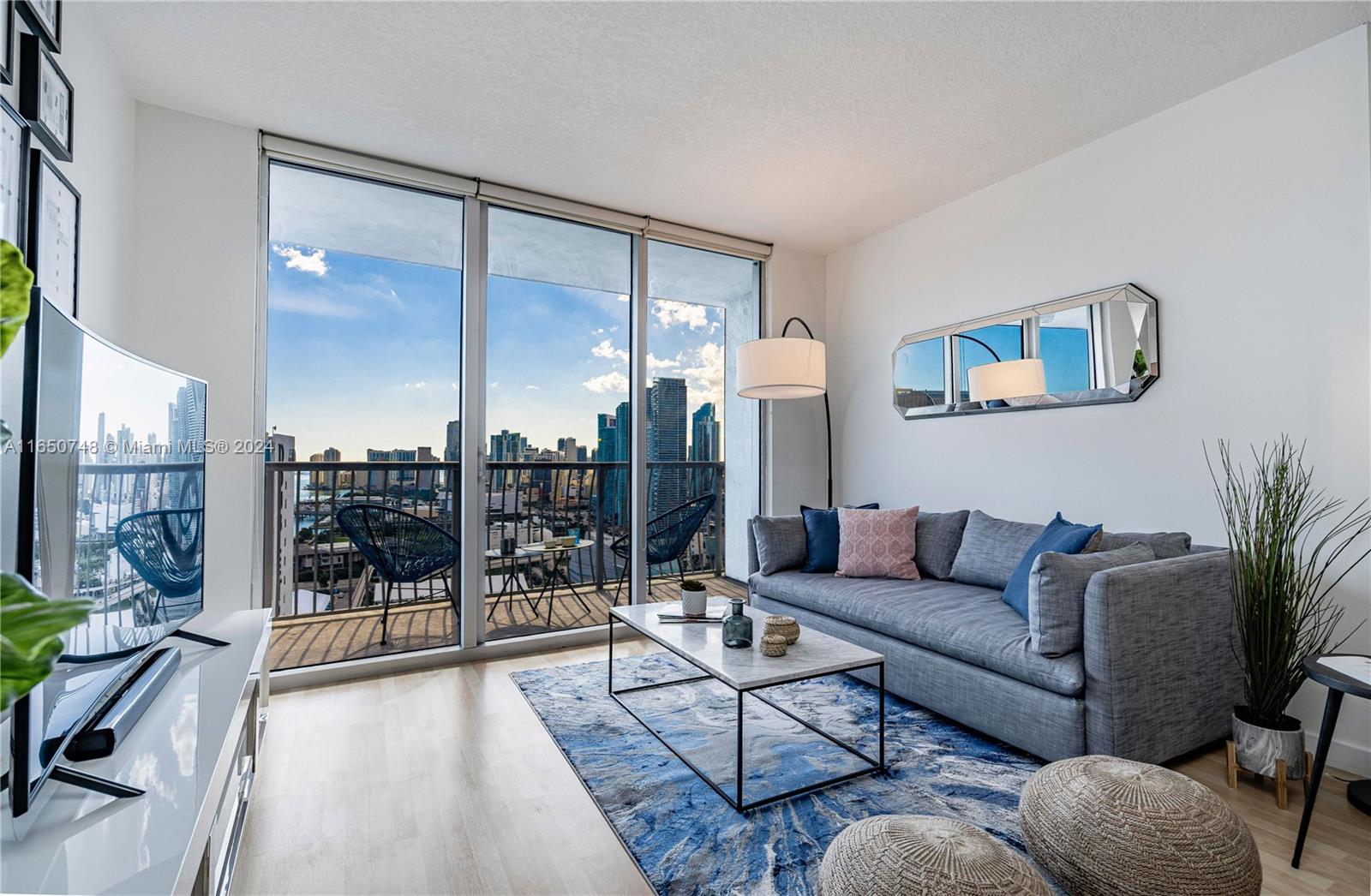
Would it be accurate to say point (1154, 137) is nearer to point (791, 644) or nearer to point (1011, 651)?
point (1011, 651)

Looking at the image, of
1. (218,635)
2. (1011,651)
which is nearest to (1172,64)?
(1011,651)

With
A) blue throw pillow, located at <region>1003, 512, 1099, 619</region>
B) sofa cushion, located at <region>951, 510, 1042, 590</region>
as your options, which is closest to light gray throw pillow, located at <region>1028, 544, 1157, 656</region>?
blue throw pillow, located at <region>1003, 512, 1099, 619</region>

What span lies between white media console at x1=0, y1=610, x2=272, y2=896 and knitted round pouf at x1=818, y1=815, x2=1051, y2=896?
118 cm

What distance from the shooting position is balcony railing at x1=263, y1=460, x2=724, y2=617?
11.8 feet

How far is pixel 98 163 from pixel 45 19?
0.62m

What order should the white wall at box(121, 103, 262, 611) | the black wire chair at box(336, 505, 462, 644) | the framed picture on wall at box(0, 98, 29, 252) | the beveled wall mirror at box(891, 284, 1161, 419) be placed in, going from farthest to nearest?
1. the black wire chair at box(336, 505, 462, 644)
2. the beveled wall mirror at box(891, 284, 1161, 419)
3. the white wall at box(121, 103, 262, 611)
4. the framed picture on wall at box(0, 98, 29, 252)

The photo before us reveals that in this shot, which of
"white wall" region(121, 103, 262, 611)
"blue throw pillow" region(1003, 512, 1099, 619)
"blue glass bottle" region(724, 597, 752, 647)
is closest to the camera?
"blue glass bottle" region(724, 597, 752, 647)

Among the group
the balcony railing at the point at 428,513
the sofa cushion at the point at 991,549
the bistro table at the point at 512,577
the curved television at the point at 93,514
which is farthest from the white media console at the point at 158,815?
the sofa cushion at the point at 991,549

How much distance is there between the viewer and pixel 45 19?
75.5 inches

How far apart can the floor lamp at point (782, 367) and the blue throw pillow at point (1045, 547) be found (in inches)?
46.9

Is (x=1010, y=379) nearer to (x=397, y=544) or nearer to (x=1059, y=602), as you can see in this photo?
(x=1059, y=602)

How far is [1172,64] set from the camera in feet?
8.48

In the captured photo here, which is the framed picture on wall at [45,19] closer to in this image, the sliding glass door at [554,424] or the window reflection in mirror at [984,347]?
the sliding glass door at [554,424]

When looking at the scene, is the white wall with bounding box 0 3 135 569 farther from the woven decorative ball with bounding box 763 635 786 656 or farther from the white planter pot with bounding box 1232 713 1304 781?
the white planter pot with bounding box 1232 713 1304 781
